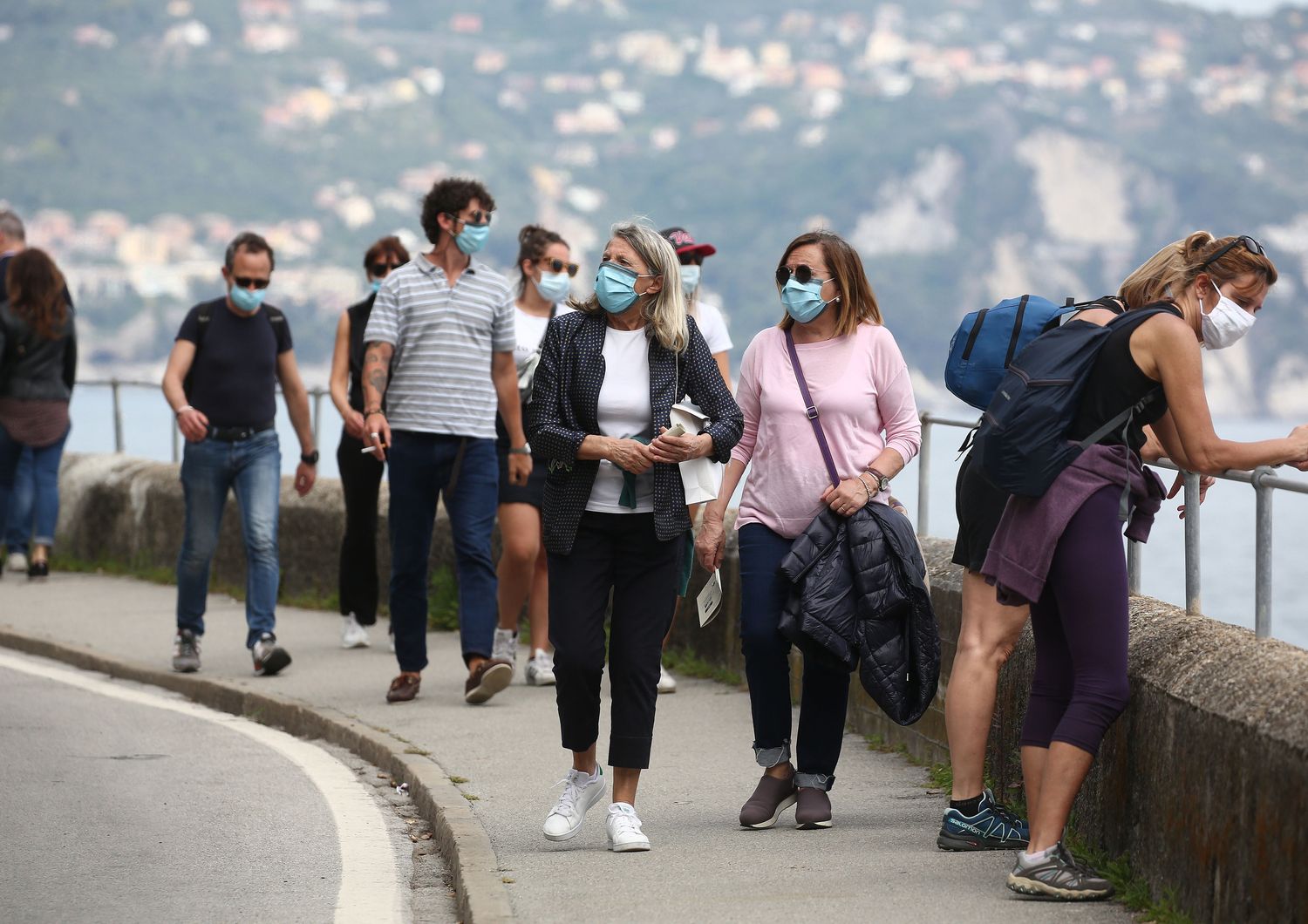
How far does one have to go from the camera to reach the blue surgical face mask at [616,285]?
223 inches

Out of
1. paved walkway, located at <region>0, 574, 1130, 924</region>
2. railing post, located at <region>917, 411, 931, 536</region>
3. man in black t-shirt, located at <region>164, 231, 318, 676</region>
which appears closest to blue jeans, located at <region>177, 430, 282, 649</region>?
man in black t-shirt, located at <region>164, 231, 318, 676</region>

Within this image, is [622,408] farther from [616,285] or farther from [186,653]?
[186,653]

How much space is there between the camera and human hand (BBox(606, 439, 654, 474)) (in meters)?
5.59

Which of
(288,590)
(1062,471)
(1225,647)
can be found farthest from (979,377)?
(288,590)

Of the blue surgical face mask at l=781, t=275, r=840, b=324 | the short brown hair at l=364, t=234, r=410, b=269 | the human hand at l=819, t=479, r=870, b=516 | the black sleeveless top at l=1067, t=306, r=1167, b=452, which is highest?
the short brown hair at l=364, t=234, r=410, b=269

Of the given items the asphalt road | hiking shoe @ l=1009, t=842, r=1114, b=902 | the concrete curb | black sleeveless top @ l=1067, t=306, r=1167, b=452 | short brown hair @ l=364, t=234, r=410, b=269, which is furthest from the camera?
short brown hair @ l=364, t=234, r=410, b=269

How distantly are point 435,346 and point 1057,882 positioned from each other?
13.5 feet

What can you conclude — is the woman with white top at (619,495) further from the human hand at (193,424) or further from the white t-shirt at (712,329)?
the human hand at (193,424)

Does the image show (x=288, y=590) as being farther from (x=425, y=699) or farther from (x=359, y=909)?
(x=359, y=909)

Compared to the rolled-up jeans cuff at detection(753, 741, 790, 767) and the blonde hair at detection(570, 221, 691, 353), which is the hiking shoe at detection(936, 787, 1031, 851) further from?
the blonde hair at detection(570, 221, 691, 353)

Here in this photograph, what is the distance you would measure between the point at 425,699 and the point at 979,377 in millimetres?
4041

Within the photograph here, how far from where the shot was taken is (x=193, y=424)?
9.12 meters

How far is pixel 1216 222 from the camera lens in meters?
193

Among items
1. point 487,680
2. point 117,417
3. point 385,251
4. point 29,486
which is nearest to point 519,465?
point 487,680
